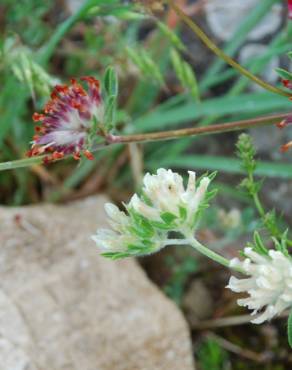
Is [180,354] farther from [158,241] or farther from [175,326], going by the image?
[158,241]

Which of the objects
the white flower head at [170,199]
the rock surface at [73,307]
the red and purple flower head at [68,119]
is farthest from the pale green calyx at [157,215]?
the rock surface at [73,307]

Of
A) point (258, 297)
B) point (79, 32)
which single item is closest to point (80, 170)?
point (79, 32)

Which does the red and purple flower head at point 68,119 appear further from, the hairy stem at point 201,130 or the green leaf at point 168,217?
the green leaf at point 168,217

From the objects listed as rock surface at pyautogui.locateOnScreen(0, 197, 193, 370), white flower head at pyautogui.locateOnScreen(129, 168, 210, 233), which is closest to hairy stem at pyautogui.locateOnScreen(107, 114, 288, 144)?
white flower head at pyautogui.locateOnScreen(129, 168, 210, 233)

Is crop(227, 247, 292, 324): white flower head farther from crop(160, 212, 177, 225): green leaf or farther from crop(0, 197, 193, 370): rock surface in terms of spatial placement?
crop(0, 197, 193, 370): rock surface

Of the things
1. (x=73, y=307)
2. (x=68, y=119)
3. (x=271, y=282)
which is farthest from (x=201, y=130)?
(x=73, y=307)
